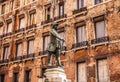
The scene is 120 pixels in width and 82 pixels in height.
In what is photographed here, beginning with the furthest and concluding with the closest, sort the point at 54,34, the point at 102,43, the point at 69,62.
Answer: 1. the point at 69,62
2. the point at 102,43
3. the point at 54,34

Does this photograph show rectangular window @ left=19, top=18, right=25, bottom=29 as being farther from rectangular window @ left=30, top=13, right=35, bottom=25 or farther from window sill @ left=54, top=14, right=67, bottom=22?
window sill @ left=54, top=14, right=67, bottom=22

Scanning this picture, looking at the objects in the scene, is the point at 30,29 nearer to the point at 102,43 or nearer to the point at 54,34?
the point at 102,43

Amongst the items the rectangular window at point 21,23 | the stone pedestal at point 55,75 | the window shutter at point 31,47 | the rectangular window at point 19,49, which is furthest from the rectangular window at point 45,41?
the stone pedestal at point 55,75

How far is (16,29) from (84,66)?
10.3m

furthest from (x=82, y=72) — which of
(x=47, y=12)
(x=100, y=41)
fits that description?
(x=47, y=12)

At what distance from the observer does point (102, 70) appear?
66.0 feet

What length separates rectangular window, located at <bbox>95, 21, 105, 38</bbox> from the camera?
21144 millimetres

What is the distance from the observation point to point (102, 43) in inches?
810

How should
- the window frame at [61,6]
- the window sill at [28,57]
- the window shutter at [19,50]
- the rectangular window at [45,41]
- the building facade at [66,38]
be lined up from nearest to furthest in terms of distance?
the building facade at [66,38] < the window frame at [61,6] < the rectangular window at [45,41] < the window sill at [28,57] < the window shutter at [19,50]

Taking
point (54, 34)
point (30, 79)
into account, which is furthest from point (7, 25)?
point (54, 34)

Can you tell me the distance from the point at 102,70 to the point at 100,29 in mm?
3520

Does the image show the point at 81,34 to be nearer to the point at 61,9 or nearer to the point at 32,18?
the point at 61,9

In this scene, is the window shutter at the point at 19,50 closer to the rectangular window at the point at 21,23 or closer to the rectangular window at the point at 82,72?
the rectangular window at the point at 21,23

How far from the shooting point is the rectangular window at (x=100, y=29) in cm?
2114
